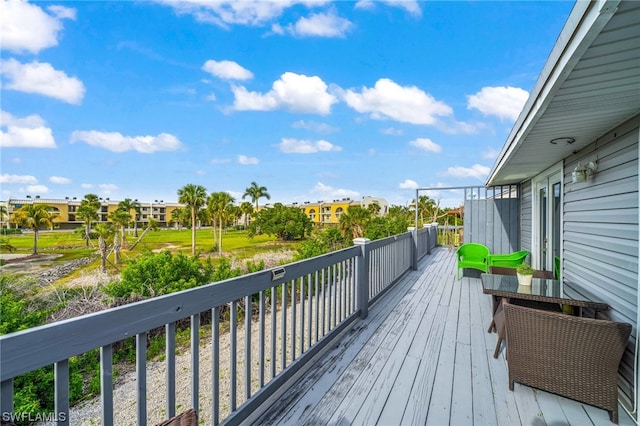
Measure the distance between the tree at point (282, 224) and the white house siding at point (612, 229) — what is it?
34771mm

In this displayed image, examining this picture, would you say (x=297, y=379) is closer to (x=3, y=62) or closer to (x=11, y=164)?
(x=3, y=62)

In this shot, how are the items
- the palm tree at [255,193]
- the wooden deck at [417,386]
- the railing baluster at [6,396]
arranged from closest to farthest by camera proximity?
the railing baluster at [6,396] → the wooden deck at [417,386] → the palm tree at [255,193]

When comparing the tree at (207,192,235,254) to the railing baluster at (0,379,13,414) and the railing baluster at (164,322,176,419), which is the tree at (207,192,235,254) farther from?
the railing baluster at (0,379,13,414)

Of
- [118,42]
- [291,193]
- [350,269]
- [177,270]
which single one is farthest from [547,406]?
[291,193]

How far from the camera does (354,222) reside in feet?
82.8

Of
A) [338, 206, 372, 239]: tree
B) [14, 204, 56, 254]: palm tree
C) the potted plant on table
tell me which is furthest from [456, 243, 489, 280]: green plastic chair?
[14, 204, 56, 254]: palm tree

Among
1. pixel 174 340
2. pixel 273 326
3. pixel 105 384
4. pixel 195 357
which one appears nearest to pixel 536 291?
pixel 273 326

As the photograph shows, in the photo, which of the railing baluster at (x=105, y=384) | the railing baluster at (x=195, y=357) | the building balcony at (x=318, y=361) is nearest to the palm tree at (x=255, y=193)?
the building balcony at (x=318, y=361)

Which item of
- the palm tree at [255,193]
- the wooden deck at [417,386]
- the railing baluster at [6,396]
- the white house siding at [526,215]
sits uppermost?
the palm tree at [255,193]

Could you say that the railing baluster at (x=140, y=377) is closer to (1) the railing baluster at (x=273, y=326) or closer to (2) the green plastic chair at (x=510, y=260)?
(1) the railing baluster at (x=273, y=326)

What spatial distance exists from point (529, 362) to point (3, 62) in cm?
2690

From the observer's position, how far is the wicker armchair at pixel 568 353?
6.12 ft

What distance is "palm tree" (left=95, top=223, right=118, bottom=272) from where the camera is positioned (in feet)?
70.0

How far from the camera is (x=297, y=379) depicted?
7.79ft
